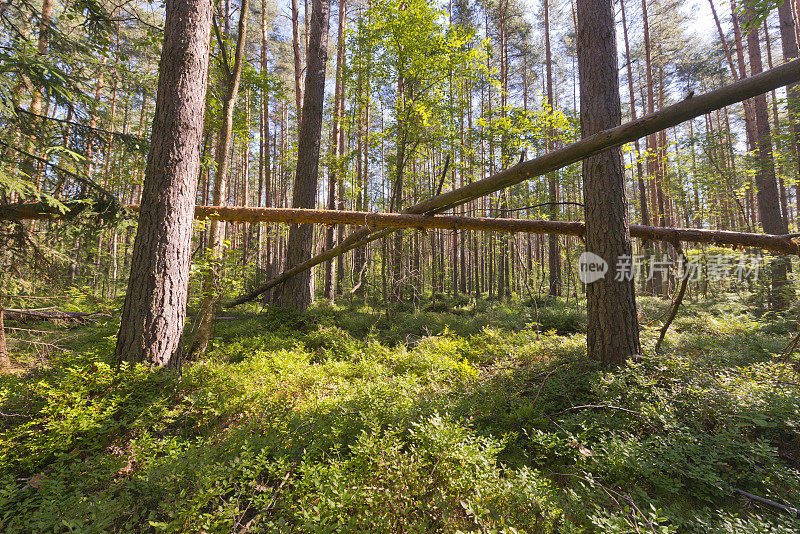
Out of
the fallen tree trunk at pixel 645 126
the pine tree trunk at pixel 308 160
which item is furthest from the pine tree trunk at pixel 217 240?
the fallen tree trunk at pixel 645 126

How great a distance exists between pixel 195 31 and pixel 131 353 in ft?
14.7

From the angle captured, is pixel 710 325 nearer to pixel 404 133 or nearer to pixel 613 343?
pixel 613 343

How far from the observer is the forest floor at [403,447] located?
7.72ft

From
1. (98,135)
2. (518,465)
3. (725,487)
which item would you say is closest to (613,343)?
(725,487)

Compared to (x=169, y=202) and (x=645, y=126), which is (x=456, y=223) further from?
(x=169, y=202)

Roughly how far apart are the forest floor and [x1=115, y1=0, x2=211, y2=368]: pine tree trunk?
1.66 ft

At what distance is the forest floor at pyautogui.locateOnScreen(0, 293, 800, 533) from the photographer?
235cm

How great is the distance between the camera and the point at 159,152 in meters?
4.07

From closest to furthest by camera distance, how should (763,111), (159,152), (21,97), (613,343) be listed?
(159,152) → (613,343) → (21,97) → (763,111)

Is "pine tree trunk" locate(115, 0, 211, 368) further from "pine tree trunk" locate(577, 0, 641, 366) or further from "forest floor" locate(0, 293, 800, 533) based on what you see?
"pine tree trunk" locate(577, 0, 641, 366)

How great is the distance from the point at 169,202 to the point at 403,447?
432 centimetres

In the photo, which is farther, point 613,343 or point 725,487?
point 613,343

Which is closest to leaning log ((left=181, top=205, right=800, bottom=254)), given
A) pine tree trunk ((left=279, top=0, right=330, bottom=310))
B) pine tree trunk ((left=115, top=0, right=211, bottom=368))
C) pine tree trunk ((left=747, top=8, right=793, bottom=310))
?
pine tree trunk ((left=115, top=0, right=211, bottom=368))
